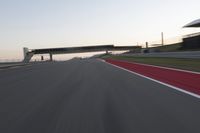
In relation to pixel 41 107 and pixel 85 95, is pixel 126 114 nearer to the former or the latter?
pixel 41 107

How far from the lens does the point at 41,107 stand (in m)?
7.91

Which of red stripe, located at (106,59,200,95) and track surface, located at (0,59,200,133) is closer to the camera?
Result: track surface, located at (0,59,200,133)

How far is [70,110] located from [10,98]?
10.5 ft

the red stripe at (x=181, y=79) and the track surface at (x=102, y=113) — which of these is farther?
the red stripe at (x=181, y=79)

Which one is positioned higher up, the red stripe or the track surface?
the track surface

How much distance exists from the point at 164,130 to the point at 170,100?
10.5 feet

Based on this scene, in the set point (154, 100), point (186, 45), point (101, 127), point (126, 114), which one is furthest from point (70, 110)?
point (186, 45)

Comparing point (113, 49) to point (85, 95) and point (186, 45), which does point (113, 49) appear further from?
point (85, 95)

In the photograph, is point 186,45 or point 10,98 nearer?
point 10,98

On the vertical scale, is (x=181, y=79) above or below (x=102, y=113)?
below

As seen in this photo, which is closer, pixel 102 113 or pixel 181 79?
pixel 102 113

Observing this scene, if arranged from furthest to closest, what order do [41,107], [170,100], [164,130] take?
[170,100], [41,107], [164,130]

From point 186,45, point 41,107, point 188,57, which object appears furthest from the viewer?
point 186,45

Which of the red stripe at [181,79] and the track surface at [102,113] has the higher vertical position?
the track surface at [102,113]
